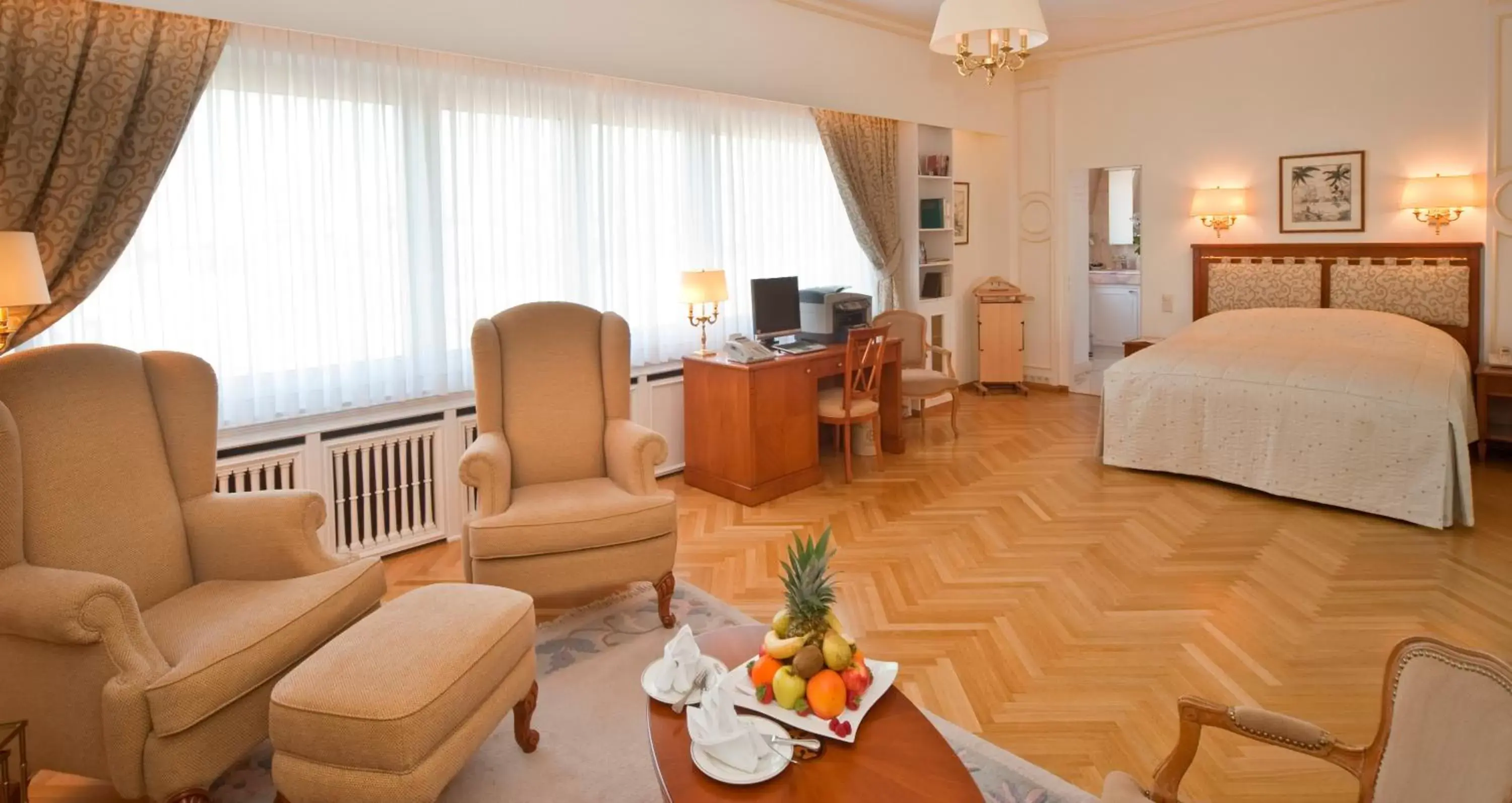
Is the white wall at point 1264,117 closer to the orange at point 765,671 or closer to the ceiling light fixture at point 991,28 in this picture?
the ceiling light fixture at point 991,28

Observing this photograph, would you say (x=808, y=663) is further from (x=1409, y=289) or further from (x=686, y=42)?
A: (x=1409, y=289)

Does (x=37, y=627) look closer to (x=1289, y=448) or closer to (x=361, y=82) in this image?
(x=361, y=82)

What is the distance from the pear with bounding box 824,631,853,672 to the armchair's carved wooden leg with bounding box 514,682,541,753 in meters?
1.03

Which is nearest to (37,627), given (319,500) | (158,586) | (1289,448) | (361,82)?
(158,586)

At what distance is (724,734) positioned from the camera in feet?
6.10

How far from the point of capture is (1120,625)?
136 inches

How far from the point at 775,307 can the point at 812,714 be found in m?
3.92

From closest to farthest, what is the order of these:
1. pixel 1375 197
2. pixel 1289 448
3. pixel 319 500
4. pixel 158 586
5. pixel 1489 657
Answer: pixel 1489 657 < pixel 158 586 < pixel 319 500 < pixel 1289 448 < pixel 1375 197

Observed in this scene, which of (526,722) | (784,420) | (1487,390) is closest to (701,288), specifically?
(784,420)

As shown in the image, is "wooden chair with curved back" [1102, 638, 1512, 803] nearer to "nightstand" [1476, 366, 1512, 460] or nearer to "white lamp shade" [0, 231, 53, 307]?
"white lamp shade" [0, 231, 53, 307]

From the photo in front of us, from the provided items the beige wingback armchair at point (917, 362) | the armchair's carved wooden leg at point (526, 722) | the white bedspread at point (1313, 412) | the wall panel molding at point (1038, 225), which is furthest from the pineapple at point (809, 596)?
the wall panel molding at point (1038, 225)

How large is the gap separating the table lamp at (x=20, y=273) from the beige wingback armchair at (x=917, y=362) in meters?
4.50

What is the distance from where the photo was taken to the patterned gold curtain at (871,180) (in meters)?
6.40

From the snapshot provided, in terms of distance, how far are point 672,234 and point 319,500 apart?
300 cm
